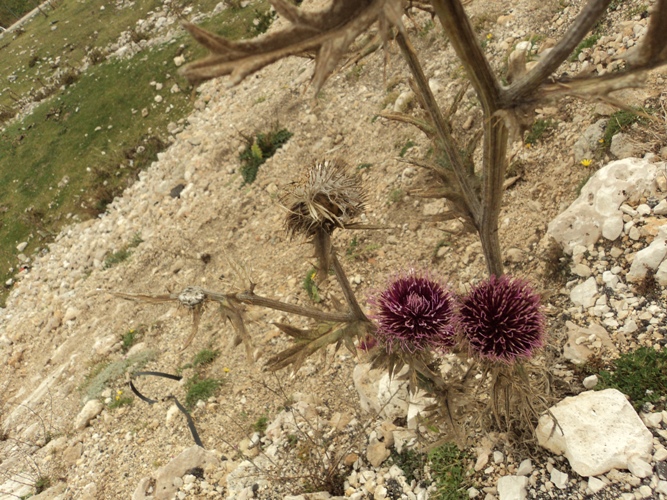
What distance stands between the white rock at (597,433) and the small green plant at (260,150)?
6856mm

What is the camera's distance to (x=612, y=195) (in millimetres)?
3906

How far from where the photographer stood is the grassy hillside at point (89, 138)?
1295 cm

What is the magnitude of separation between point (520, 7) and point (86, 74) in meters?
17.1

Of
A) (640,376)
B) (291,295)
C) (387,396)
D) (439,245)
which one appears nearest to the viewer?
(640,376)

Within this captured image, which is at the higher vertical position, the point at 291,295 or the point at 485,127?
the point at 485,127

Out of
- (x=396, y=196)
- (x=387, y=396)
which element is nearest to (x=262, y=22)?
(x=396, y=196)

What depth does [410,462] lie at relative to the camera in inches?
147

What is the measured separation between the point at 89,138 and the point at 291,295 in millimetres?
12122

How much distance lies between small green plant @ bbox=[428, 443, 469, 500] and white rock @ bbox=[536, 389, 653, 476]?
0.62 m

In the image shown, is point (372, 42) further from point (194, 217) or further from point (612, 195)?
point (194, 217)

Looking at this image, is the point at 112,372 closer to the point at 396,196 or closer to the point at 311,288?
the point at 311,288

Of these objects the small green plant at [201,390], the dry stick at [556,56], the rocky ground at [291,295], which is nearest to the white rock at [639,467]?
the rocky ground at [291,295]

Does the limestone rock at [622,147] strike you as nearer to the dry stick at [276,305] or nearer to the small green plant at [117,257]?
the dry stick at [276,305]

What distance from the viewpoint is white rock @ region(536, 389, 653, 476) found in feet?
9.14
